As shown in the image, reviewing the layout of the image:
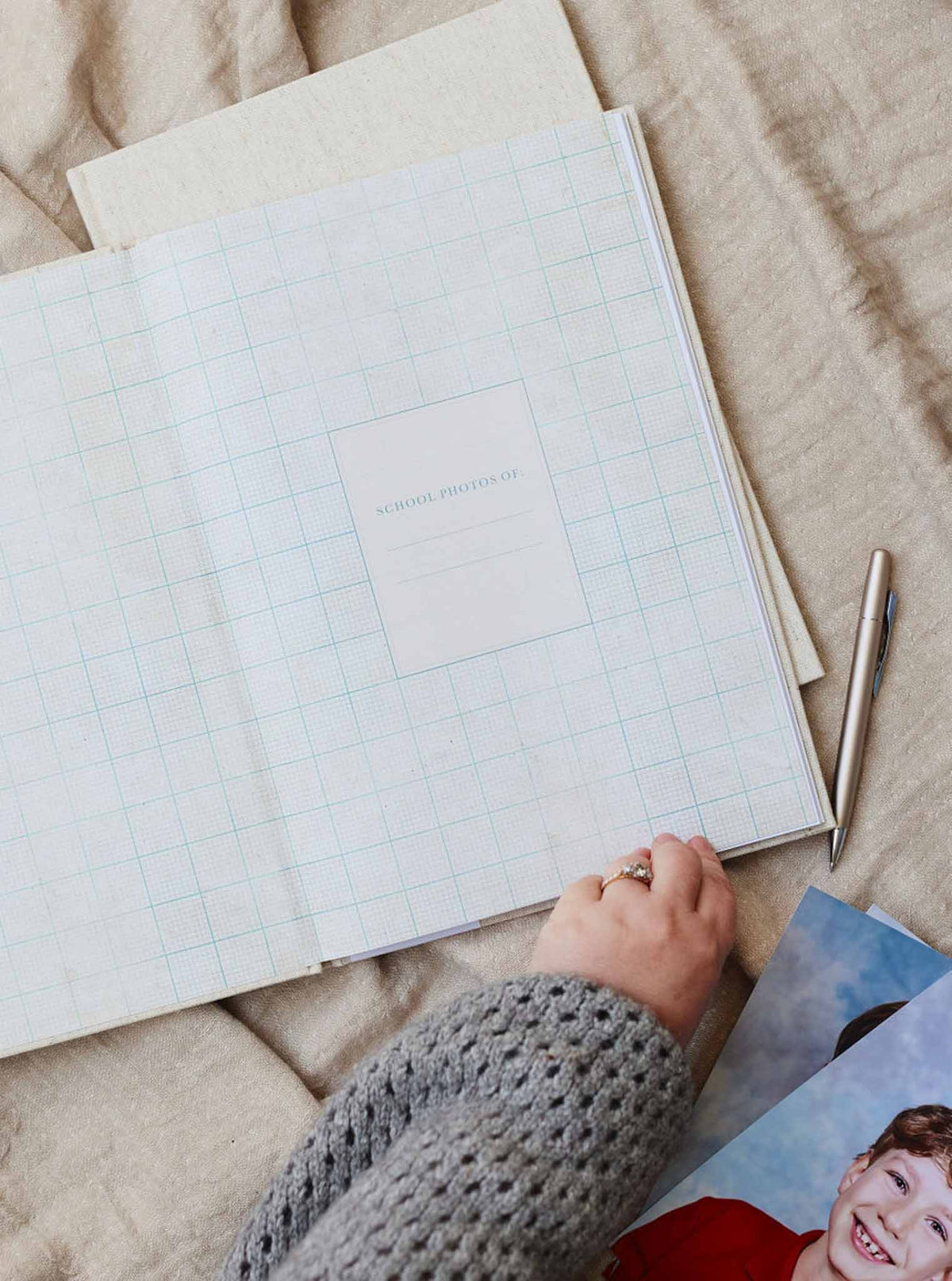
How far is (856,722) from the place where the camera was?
0.57 m

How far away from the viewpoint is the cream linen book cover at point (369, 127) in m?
0.58

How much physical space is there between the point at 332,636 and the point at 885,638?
288 mm

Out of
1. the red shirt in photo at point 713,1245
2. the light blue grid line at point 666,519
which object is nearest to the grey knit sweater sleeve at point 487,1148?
the red shirt in photo at point 713,1245

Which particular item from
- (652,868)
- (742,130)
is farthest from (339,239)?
(652,868)

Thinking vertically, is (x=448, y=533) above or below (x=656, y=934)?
above

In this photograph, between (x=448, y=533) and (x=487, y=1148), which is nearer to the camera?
(x=487, y=1148)

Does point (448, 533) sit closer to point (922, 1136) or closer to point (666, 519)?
point (666, 519)

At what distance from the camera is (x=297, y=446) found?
1.83 ft

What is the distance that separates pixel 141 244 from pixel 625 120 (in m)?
0.26

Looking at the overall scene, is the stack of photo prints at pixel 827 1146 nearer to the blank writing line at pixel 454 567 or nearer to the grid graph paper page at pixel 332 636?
the grid graph paper page at pixel 332 636

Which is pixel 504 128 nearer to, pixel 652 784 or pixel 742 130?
pixel 742 130

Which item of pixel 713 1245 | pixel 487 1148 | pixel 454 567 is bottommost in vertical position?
pixel 713 1245

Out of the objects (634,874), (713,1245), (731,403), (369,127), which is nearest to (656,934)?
(634,874)

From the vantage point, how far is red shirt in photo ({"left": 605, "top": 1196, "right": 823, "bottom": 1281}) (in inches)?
20.1
